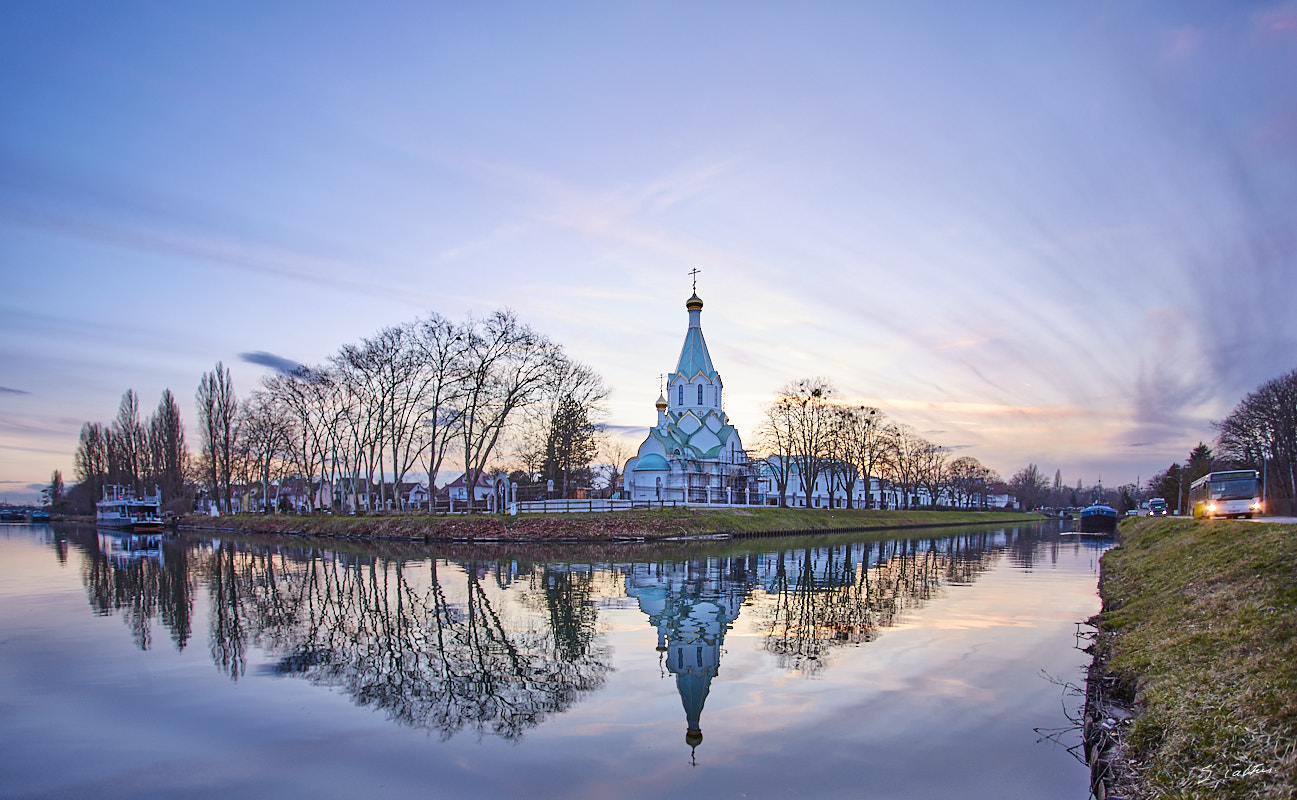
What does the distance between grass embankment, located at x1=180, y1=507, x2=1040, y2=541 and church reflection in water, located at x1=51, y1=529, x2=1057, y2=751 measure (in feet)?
35.7

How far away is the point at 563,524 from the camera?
148 ft

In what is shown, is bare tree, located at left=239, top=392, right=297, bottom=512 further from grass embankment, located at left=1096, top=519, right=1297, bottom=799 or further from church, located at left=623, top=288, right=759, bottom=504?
grass embankment, located at left=1096, top=519, right=1297, bottom=799

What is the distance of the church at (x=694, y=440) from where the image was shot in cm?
6600

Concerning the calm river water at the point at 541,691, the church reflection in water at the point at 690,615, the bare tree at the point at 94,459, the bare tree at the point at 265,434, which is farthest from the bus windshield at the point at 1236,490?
the bare tree at the point at 94,459

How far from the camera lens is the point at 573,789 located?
23.9 ft

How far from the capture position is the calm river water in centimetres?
765

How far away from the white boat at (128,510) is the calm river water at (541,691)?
46.3 meters

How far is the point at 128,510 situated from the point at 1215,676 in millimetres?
87296

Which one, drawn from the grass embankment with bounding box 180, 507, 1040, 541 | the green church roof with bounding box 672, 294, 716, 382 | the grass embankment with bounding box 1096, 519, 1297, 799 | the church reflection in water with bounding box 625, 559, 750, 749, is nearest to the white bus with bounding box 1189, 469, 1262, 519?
the grass embankment with bounding box 1096, 519, 1297, 799

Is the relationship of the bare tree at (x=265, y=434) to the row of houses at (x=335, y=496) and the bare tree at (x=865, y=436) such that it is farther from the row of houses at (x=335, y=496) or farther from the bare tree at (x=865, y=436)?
the bare tree at (x=865, y=436)

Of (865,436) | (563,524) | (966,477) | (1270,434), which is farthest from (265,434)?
(966,477)

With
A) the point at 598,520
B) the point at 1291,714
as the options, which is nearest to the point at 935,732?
the point at 1291,714

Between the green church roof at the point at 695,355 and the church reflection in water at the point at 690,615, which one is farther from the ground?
the green church roof at the point at 695,355

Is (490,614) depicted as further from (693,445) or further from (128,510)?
(128,510)
